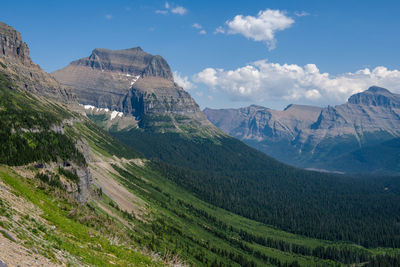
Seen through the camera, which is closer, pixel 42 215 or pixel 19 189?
pixel 42 215

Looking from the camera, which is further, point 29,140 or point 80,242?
point 29,140

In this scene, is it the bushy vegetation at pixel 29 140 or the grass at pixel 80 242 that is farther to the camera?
the bushy vegetation at pixel 29 140

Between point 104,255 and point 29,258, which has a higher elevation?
point 29,258

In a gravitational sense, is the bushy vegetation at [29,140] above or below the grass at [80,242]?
above

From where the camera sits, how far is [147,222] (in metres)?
194

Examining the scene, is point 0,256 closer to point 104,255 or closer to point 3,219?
point 3,219

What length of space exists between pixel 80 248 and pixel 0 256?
56.4ft

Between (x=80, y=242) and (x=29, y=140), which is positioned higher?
(x=29, y=140)

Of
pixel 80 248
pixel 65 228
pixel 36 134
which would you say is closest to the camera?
pixel 80 248

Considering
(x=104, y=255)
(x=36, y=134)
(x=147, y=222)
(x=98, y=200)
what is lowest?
(x=147, y=222)

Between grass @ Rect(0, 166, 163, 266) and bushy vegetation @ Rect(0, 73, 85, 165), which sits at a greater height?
bushy vegetation @ Rect(0, 73, 85, 165)

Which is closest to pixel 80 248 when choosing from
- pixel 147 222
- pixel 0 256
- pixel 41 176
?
pixel 0 256

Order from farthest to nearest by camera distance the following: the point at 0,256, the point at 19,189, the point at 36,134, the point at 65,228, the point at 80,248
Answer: the point at 36,134, the point at 19,189, the point at 65,228, the point at 80,248, the point at 0,256

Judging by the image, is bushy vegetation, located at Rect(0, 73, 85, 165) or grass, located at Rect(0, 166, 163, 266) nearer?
grass, located at Rect(0, 166, 163, 266)
